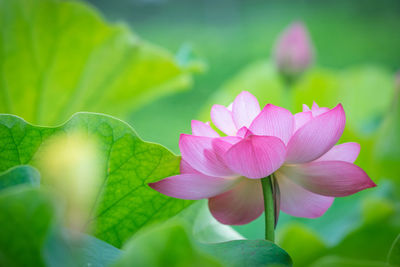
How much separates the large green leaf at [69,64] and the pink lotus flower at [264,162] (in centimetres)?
47

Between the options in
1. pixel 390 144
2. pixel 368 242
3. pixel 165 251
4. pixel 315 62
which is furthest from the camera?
pixel 315 62

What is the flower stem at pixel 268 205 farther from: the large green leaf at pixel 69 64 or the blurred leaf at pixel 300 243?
the large green leaf at pixel 69 64

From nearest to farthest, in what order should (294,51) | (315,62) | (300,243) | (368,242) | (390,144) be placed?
(368,242), (300,243), (390,144), (294,51), (315,62)

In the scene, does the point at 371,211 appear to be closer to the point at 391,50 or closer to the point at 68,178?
the point at 68,178

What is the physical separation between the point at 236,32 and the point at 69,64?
3.43 metres

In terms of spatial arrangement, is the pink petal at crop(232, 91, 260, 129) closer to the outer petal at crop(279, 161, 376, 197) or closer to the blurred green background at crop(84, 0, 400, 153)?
the outer petal at crop(279, 161, 376, 197)

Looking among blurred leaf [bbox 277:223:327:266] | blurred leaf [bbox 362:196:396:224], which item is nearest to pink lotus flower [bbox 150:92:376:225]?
blurred leaf [bbox 277:223:327:266]

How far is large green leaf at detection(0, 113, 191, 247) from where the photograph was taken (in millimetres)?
366

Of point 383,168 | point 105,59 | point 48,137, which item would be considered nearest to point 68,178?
point 48,137

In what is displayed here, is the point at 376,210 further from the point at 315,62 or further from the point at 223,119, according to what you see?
the point at 315,62

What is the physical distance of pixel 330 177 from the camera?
34 centimetres

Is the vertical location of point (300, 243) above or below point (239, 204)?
below

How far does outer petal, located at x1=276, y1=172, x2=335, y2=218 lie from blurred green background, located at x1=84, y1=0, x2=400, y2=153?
1579mm

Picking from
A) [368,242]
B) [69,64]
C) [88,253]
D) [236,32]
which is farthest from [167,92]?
[236,32]
